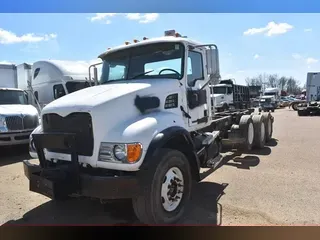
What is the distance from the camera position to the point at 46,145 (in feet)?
13.3

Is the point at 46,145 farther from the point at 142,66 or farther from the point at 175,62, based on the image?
the point at 175,62

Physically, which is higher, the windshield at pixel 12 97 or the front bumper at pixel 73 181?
the windshield at pixel 12 97

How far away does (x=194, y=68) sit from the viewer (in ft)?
17.6

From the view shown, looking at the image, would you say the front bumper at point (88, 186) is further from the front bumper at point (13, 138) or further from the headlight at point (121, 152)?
the front bumper at point (13, 138)

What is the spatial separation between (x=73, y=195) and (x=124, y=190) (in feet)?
2.47

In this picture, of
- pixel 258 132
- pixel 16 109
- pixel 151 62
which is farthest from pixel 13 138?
pixel 258 132

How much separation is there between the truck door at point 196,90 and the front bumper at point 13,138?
5629 millimetres

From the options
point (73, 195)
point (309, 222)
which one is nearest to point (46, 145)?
point (73, 195)

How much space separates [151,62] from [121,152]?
2.04 meters

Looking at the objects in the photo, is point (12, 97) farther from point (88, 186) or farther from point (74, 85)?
point (88, 186)

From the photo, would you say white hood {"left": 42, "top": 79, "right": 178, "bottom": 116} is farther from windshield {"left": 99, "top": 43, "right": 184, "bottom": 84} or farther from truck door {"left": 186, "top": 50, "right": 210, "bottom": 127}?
truck door {"left": 186, "top": 50, "right": 210, "bottom": 127}

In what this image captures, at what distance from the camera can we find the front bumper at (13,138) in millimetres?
8445

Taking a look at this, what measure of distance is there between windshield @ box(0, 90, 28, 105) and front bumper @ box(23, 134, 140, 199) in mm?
6497

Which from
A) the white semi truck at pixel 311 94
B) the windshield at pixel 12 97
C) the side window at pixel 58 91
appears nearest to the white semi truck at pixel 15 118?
the windshield at pixel 12 97
